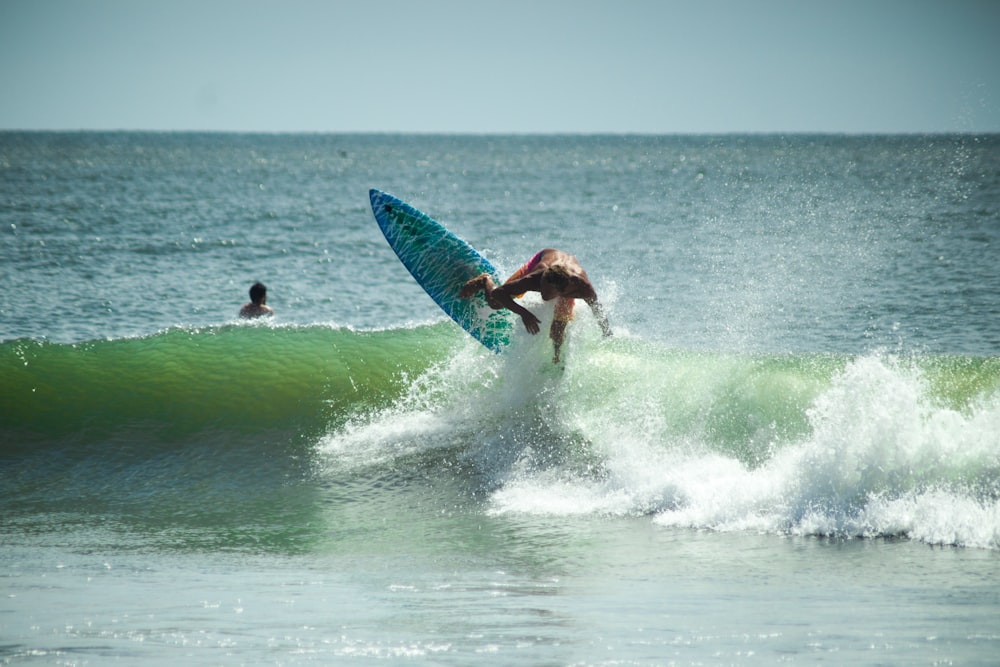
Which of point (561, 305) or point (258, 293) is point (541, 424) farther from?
point (258, 293)

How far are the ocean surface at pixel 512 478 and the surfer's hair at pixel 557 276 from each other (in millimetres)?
520

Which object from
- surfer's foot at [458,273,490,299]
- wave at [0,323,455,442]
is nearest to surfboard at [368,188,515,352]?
surfer's foot at [458,273,490,299]

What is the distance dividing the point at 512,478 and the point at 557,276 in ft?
6.02

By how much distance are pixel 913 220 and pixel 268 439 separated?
2261cm

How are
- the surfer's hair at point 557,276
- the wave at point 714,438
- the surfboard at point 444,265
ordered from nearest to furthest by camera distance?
the wave at point 714,438
the surfer's hair at point 557,276
the surfboard at point 444,265

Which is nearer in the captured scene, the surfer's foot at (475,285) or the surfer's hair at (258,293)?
the surfer's foot at (475,285)

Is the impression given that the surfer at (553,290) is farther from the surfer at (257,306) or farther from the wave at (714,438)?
the surfer at (257,306)

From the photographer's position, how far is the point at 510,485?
27.1 ft

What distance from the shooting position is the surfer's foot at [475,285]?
9562 mm

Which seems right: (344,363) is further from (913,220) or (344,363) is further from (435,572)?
(913,220)

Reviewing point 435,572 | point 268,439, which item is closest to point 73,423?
point 268,439

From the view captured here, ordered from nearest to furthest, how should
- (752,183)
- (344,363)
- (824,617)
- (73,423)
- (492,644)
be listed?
1. (492,644)
2. (824,617)
3. (73,423)
4. (344,363)
5. (752,183)

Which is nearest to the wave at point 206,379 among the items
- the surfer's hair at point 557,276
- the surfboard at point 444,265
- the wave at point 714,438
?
the wave at point 714,438

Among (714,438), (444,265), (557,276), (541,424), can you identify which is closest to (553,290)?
(557,276)
